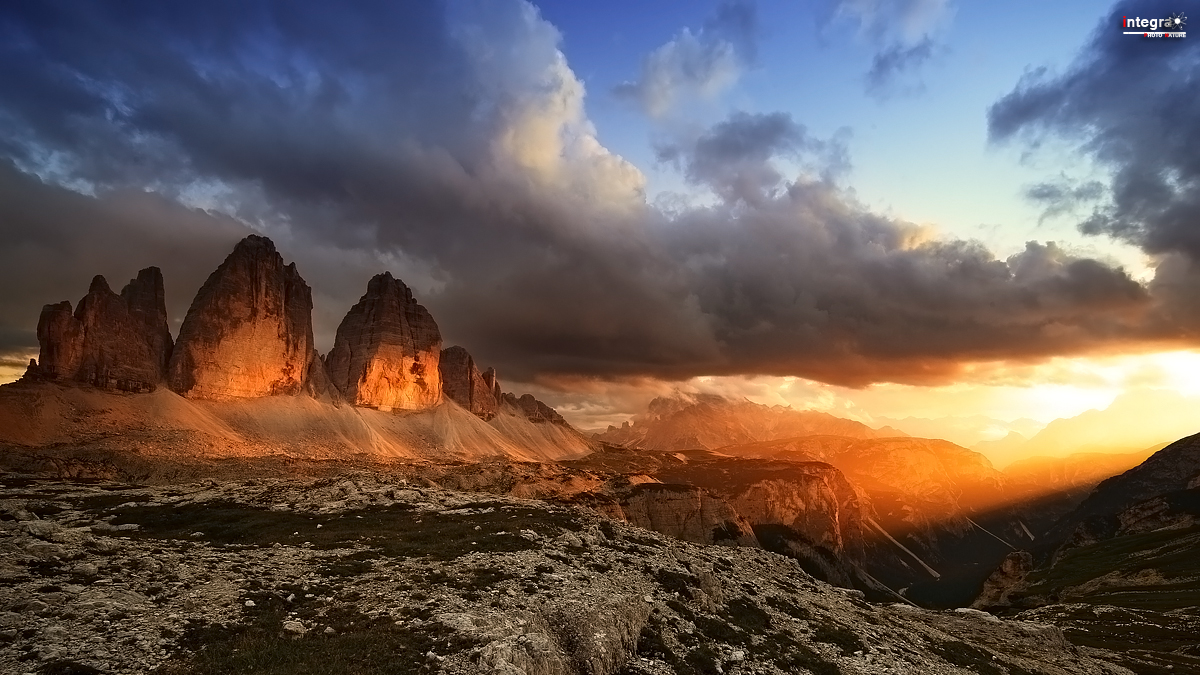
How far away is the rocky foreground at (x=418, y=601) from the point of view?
26.6 meters

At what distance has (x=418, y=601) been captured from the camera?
3409 cm

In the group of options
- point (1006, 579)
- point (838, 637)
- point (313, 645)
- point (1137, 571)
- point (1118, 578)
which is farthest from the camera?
point (1006, 579)

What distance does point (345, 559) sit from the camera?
43.7 metres

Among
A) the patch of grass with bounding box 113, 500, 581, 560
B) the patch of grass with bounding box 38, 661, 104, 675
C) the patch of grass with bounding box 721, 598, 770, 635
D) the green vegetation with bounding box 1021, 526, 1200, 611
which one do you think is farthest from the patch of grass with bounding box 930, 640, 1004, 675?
the green vegetation with bounding box 1021, 526, 1200, 611

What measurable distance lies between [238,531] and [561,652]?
39.7 meters

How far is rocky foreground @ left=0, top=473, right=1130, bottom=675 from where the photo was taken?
2661 cm

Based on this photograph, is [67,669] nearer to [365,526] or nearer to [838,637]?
[365,526]

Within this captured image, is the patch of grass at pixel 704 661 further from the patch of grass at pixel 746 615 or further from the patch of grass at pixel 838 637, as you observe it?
the patch of grass at pixel 838 637

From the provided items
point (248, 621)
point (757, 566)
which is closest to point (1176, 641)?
point (757, 566)

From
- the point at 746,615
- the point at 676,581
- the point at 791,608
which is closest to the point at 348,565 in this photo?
the point at 676,581

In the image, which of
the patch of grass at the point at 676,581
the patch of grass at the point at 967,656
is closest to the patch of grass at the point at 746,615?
the patch of grass at the point at 676,581

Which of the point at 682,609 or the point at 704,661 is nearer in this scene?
the point at 704,661

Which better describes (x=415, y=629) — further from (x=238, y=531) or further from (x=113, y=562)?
(x=238, y=531)

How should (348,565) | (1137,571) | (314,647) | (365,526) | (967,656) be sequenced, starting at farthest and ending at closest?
(1137,571)
(365,526)
(967,656)
(348,565)
(314,647)
